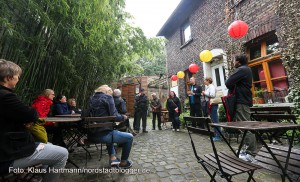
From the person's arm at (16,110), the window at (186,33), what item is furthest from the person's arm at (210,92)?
the window at (186,33)

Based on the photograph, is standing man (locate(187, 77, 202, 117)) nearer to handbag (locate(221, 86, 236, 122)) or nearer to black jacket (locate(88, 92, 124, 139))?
handbag (locate(221, 86, 236, 122))

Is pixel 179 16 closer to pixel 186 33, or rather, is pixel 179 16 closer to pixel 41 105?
pixel 186 33

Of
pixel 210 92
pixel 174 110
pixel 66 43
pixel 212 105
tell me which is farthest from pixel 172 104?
pixel 66 43

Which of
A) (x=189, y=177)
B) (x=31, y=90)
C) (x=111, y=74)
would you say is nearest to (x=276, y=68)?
(x=189, y=177)

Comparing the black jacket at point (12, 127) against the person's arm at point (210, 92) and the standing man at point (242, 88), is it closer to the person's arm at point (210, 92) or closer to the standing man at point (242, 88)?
the standing man at point (242, 88)

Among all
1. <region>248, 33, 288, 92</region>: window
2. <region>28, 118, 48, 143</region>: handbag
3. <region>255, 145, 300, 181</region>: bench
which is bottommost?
<region>255, 145, 300, 181</region>: bench

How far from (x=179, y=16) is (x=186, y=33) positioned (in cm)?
107

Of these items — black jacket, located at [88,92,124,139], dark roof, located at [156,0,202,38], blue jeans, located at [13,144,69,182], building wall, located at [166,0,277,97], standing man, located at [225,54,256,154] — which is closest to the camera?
blue jeans, located at [13,144,69,182]

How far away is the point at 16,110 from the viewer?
149 cm

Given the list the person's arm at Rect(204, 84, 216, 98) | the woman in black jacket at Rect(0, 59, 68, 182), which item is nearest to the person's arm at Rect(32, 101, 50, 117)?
the woman in black jacket at Rect(0, 59, 68, 182)

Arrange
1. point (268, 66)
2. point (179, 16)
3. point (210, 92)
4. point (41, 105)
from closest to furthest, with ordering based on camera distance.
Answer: point (41, 105) → point (210, 92) → point (268, 66) → point (179, 16)

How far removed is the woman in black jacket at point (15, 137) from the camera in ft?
4.69

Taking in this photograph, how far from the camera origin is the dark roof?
8648mm

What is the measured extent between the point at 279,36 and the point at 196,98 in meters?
2.78
